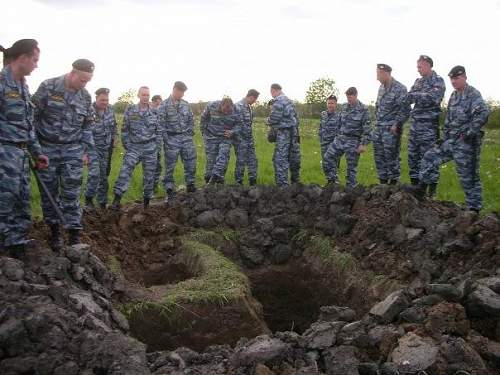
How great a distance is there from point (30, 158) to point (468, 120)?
19.3ft

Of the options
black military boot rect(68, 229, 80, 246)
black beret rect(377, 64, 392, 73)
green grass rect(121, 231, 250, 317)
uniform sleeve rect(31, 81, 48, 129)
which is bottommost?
green grass rect(121, 231, 250, 317)

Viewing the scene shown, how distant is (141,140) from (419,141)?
15.5ft

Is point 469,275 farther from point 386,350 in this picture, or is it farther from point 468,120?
point 468,120

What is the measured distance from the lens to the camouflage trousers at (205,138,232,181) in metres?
10.2

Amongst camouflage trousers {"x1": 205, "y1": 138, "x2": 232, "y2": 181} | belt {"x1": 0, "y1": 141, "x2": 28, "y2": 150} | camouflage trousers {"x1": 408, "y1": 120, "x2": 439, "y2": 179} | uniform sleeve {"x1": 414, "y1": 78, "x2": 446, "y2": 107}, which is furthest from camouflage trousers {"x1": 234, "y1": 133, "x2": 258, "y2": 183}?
belt {"x1": 0, "y1": 141, "x2": 28, "y2": 150}

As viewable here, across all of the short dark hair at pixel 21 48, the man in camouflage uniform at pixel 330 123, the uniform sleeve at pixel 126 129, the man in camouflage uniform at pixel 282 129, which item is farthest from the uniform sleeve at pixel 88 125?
the man in camouflage uniform at pixel 330 123

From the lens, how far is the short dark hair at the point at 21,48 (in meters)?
5.02

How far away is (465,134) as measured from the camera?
23.5 feet

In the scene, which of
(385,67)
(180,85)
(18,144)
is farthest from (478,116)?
(18,144)

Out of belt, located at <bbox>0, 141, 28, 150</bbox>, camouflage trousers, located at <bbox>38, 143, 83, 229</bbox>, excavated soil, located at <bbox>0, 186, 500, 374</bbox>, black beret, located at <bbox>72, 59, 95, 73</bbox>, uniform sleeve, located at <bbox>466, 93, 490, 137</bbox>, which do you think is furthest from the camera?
uniform sleeve, located at <bbox>466, 93, 490, 137</bbox>

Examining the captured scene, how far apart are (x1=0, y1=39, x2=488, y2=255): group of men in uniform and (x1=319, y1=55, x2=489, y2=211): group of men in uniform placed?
17 mm

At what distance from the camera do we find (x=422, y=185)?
7855 mm

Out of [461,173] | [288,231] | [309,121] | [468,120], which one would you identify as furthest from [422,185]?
[309,121]

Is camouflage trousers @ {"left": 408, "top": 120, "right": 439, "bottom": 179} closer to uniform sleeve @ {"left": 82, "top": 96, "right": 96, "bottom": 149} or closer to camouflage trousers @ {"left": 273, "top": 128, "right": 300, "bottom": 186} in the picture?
camouflage trousers @ {"left": 273, "top": 128, "right": 300, "bottom": 186}
